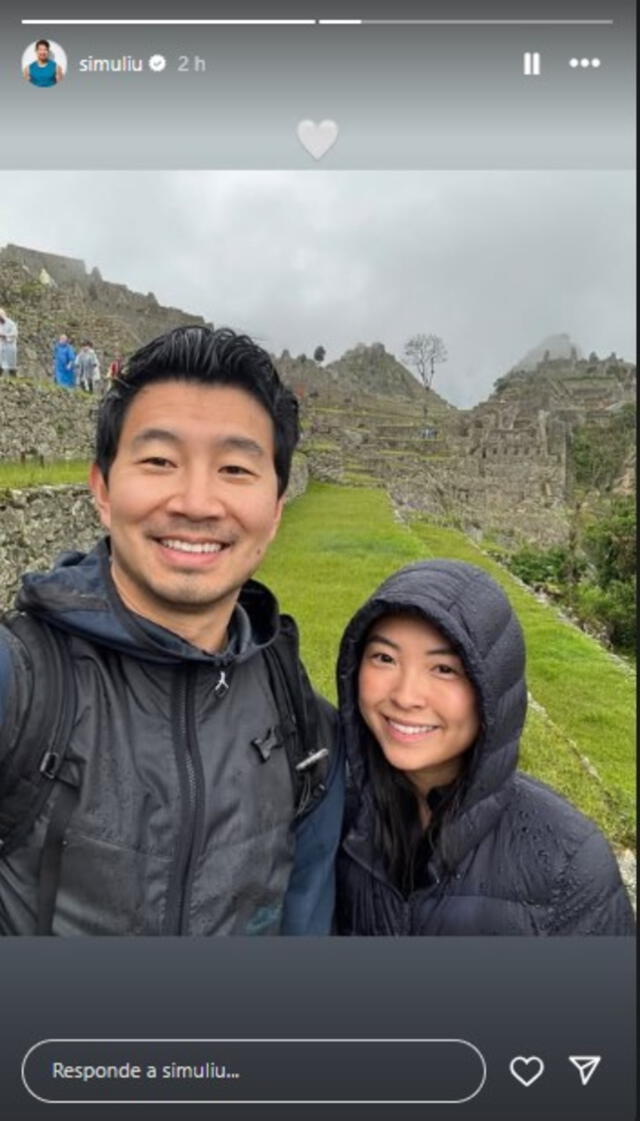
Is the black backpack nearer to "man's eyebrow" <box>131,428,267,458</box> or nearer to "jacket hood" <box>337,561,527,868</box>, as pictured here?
"man's eyebrow" <box>131,428,267,458</box>

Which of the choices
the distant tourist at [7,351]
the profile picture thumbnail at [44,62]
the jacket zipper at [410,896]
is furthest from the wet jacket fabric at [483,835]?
the distant tourist at [7,351]

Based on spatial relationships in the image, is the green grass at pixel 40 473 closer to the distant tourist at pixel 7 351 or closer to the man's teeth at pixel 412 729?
the distant tourist at pixel 7 351

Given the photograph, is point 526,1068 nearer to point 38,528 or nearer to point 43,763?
point 43,763

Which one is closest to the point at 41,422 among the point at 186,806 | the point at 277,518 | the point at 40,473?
the point at 40,473

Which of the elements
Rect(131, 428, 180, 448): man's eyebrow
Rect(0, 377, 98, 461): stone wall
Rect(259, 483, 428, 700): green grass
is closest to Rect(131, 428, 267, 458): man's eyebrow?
Rect(131, 428, 180, 448): man's eyebrow

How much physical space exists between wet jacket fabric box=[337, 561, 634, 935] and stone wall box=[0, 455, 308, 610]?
302 centimetres

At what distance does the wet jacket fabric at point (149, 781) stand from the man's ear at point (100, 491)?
56 mm

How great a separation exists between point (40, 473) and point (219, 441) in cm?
460

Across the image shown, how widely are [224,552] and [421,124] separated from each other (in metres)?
0.88

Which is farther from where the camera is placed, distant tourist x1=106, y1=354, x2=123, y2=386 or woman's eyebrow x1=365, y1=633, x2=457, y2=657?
woman's eyebrow x1=365, y1=633, x2=457, y2=657

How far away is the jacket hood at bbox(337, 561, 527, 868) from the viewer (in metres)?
1.57

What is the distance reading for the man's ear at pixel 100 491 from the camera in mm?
1507

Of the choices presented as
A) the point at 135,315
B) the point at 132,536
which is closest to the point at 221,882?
the point at 132,536

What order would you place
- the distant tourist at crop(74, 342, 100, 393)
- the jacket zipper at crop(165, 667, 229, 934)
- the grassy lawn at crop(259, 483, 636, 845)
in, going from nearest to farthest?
the jacket zipper at crop(165, 667, 229, 934), the grassy lawn at crop(259, 483, 636, 845), the distant tourist at crop(74, 342, 100, 393)
